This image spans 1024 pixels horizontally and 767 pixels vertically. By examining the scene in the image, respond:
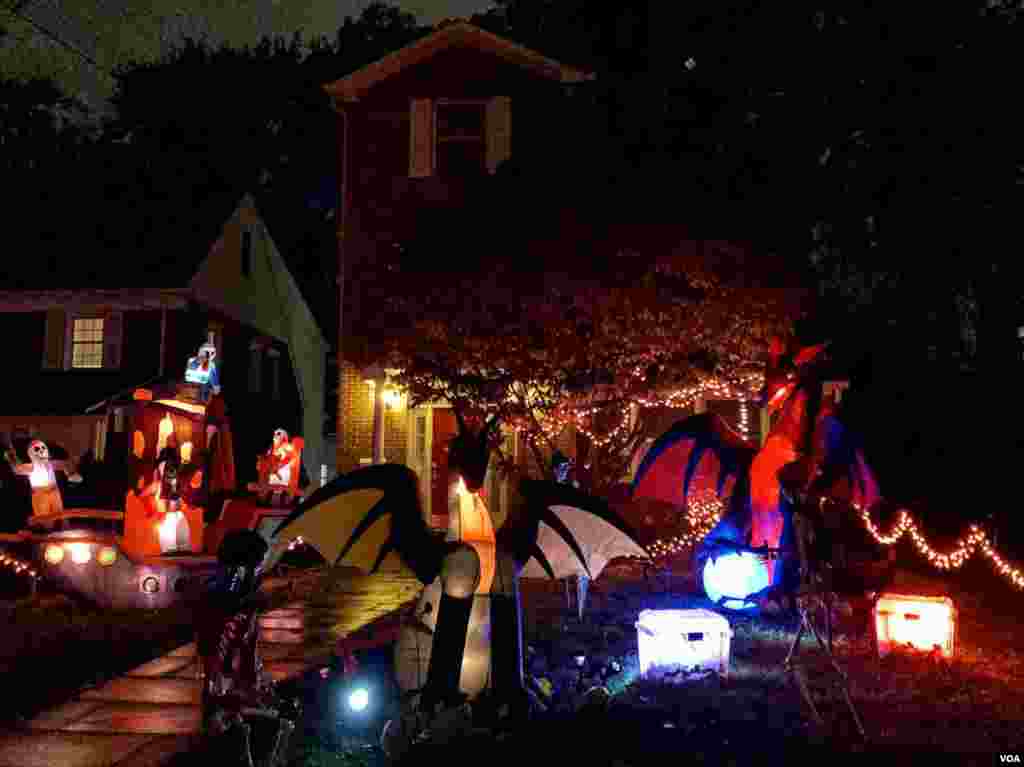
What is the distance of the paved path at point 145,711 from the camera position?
534 cm

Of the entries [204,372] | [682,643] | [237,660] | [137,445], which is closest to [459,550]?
[237,660]

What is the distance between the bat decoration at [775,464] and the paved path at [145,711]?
348cm

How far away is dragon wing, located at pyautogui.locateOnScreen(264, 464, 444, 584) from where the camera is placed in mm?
5480

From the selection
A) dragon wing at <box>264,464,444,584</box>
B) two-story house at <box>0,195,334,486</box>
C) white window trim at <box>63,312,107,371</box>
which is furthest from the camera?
white window trim at <box>63,312,107,371</box>

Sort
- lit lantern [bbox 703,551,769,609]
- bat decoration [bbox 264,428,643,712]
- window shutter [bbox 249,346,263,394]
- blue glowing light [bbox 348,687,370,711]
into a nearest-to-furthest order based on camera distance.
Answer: bat decoration [bbox 264,428,643,712]
blue glowing light [bbox 348,687,370,711]
lit lantern [bbox 703,551,769,609]
window shutter [bbox 249,346,263,394]

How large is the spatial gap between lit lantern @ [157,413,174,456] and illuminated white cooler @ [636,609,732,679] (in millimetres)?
6643

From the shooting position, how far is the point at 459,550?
5.07 meters

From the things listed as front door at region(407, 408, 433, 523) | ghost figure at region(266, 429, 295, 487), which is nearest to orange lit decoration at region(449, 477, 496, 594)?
ghost figure at region(266, 429, 295, 487)

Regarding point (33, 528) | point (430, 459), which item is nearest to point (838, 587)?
point (33, 528)

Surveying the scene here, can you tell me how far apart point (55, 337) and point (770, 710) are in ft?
61.6

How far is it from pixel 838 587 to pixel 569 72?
38.7 ft

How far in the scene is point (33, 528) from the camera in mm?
10547

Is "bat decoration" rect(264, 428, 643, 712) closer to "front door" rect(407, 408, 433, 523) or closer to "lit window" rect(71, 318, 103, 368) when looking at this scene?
"front door" rect(407, 408, 433, 523)

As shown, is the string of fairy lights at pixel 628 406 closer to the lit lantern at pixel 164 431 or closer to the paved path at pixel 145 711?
the lit lantern at pixel 164 431
